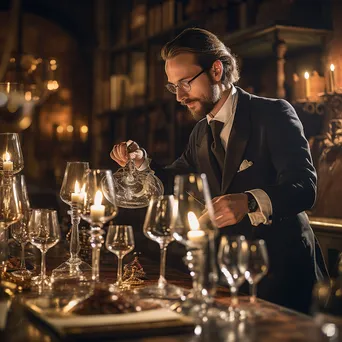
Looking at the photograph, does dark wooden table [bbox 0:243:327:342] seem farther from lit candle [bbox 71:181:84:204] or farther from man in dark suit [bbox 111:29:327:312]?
man in dark suit [bbox 111:29:327:312]

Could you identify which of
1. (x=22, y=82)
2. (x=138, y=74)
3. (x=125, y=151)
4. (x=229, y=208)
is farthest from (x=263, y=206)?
(x=138, y=74)

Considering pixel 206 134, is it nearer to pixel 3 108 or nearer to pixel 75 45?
pixel 3 108

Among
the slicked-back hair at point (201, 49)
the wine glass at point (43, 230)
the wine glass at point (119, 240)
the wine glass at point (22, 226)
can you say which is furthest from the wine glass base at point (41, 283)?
the slicked-back hair at point (201, 49)

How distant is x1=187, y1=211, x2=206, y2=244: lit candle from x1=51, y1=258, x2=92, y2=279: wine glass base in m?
0.63

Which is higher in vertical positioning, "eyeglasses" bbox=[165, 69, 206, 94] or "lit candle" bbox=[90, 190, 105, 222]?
"eyeglasses" bbox=[165, 69, 206, 94]

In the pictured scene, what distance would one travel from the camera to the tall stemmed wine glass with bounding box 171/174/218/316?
5.20 ft

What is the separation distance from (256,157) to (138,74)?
3.55m

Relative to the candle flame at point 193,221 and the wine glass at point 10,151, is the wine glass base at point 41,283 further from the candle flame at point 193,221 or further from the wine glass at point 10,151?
the wine glass at point 10,151

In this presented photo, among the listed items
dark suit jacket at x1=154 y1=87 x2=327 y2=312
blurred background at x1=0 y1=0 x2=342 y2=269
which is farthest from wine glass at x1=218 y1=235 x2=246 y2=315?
blurred background at x1=0 y1=0 x2=342 y2=269

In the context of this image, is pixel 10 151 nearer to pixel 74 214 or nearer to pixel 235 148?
pixel 74 214

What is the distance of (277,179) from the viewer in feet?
8.46

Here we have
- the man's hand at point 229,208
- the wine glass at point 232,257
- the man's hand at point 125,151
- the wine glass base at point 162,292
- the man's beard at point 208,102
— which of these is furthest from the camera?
the man's beard at point 208,102

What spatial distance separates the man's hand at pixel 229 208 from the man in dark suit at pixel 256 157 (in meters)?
0.12

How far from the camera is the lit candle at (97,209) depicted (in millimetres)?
1940
